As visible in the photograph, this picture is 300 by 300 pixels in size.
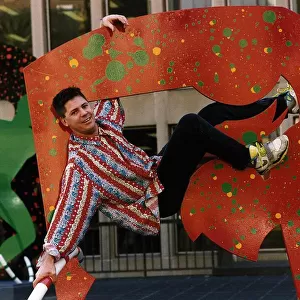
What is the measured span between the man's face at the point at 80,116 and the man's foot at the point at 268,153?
90cm

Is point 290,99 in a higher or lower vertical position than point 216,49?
lower

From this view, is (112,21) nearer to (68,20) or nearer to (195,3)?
(195,3)

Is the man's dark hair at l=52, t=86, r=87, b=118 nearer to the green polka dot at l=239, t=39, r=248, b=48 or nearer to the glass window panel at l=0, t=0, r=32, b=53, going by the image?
the green polka dot at l=239, t=39, r=248, b=48

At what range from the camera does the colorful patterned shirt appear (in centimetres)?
552

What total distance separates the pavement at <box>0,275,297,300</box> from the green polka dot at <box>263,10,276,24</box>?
16.3 ft

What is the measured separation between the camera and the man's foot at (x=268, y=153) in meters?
5.69

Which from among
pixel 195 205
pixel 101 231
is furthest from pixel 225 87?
pixel 101 231

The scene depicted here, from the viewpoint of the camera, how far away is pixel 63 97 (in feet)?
18.5

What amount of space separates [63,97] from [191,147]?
2.66 ft

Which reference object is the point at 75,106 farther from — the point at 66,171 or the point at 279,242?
the point at 279,242

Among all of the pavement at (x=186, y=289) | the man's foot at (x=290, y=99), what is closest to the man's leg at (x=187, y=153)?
the man's foot at (x=290, y=99)

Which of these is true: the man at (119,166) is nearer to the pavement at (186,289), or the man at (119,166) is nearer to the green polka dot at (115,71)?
the green polka dot at (115,71)

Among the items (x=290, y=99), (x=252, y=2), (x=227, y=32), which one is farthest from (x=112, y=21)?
(x=252, y=2)

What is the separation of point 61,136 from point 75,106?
0.27 m
